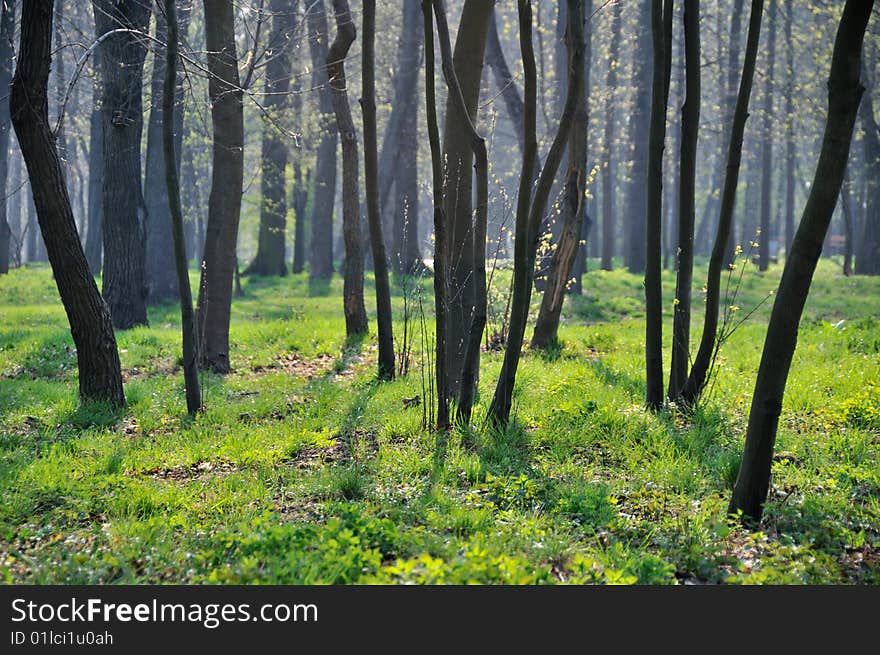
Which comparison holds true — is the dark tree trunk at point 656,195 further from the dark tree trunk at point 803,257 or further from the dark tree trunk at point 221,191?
the dark tree trunk at point 221,191

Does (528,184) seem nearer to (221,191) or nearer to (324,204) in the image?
(221,191)

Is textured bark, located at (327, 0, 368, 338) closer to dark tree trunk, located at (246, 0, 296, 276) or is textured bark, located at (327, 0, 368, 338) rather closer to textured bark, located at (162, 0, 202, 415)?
textured bark, located at (162, 0, 202, 415)

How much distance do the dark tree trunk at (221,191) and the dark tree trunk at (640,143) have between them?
16225 millimetres

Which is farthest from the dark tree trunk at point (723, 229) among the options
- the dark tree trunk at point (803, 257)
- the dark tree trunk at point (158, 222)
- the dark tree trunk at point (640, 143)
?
the dark tree trunk at point (640, 143)

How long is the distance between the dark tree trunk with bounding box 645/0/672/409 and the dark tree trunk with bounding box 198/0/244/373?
5.18 meters

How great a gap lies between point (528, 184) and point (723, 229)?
175cm

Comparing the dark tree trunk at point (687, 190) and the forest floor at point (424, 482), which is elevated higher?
the dark tree trunk at point (687, 190)

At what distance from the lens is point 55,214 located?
24.2 ft

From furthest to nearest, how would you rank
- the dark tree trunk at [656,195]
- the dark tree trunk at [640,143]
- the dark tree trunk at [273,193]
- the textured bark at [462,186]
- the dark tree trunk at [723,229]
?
the dark tree trunk at [640,143], the dark tree trunk at [273,193], the textured bark at [462,186], the dark tree trunk at [656,195], the dark tree trunk at [723,229]

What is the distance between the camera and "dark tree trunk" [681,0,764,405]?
20.9ft

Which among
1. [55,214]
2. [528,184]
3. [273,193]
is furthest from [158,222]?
[528,184]

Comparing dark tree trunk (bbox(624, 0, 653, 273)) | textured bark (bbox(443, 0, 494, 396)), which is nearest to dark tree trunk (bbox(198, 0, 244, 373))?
textured bark (bbox(443, 0, 494, 396))

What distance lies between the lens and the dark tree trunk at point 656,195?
661 centimetres

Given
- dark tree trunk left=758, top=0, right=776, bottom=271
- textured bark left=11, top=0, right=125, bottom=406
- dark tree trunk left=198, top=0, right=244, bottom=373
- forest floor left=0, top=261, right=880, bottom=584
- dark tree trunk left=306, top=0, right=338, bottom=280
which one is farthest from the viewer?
dark tree trunk left=758, top=0, right=776, bottom=271
